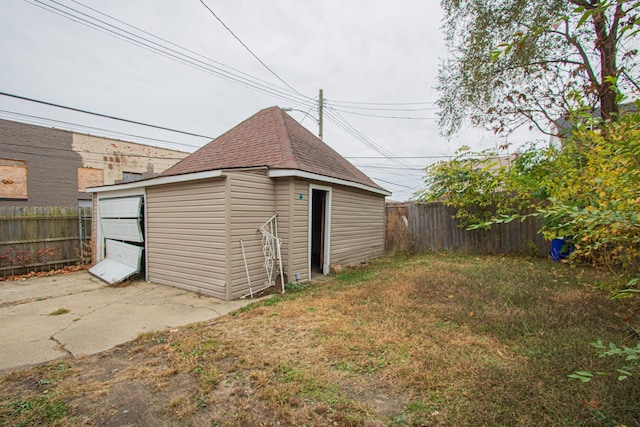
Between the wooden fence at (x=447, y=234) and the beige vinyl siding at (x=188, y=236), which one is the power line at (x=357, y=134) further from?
the beige vinyl siding at (x=188, y=236)

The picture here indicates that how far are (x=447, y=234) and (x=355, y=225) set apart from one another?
3.52m

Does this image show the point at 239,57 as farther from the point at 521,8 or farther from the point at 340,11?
the point at 521,8

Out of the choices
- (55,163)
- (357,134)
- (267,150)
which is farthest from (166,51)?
(55,163)

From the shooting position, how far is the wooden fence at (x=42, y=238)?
7.41 meters

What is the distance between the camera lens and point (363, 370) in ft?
9.29

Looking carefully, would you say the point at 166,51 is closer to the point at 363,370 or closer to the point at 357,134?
the point at 357,134

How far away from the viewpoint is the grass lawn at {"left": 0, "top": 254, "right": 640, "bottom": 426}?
2.19m

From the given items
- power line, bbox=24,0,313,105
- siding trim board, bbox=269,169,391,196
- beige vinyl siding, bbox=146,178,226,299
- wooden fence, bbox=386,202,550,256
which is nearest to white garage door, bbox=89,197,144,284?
beige vinyl siding, bbox=146,178,226,299

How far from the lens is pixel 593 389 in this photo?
2299 millimetres

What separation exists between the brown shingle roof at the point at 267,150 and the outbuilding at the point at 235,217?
4 centimetres

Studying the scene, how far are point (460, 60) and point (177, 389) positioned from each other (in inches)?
362

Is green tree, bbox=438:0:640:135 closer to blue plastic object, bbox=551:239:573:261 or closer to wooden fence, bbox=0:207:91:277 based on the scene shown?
blue plastic object, bbox=551:239:573:261

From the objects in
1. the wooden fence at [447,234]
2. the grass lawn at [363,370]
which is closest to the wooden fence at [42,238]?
the grass lawn at [363,370]

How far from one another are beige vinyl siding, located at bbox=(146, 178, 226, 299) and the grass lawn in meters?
1.32
